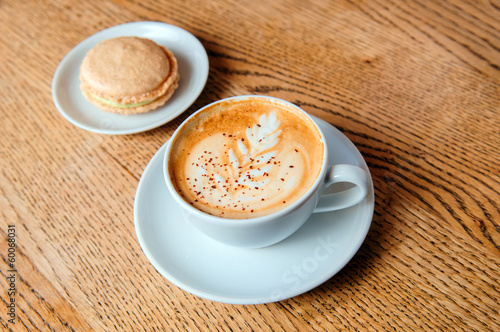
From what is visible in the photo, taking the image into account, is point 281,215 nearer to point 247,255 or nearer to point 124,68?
point 247,255

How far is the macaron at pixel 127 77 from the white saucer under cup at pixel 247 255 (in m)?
0.31

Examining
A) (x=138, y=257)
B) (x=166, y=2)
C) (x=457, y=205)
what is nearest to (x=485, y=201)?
(x=457, y=205)

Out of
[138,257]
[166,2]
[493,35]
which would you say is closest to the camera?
[138,257]

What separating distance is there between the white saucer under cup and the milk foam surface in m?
0.09

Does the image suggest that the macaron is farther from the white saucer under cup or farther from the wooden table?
the white saucer under cup

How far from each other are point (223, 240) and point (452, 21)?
0.94 metres

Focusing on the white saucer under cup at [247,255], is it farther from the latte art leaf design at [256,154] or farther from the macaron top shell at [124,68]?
the macaron top shell at [124,68]

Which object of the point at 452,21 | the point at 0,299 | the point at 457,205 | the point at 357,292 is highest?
the point at 452,21

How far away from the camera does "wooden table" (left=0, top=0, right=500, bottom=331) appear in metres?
0.77

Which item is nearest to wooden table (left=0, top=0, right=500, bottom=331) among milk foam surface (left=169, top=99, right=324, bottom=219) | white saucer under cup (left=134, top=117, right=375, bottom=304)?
white saucer under cup (left=134, top=117, right=375, bottom=304)

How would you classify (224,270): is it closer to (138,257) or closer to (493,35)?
(138,257)

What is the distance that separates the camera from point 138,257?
2.80 ft

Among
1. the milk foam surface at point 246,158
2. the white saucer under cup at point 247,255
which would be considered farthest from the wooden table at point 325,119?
the milk foam surface at point 246,158

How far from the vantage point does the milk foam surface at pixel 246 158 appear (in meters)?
0.75
